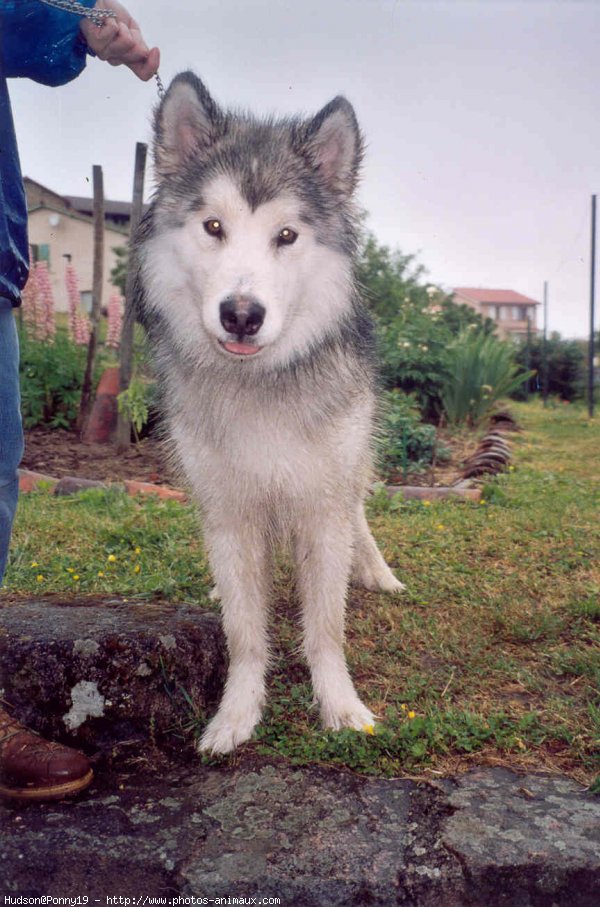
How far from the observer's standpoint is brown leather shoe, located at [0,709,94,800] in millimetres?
2131

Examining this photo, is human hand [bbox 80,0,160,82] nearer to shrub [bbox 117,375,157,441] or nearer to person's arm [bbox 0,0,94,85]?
person's arm [bbox 0,0,94,85]

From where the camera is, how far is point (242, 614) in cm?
257

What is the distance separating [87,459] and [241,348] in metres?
4.08

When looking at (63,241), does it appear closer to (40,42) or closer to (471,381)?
(471,381)

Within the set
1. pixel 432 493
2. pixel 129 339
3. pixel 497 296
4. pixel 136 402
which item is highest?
pixel 497 296

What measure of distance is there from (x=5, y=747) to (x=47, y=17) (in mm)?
2029

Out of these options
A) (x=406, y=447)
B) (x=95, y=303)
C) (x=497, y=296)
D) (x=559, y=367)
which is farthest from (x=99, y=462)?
(x=497, y=296)

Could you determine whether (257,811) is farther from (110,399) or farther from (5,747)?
(110,399)

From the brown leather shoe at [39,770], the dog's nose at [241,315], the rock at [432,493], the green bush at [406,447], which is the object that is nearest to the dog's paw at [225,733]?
the brown leather shoe at [39,770]

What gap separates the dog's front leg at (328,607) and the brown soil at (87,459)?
294cm

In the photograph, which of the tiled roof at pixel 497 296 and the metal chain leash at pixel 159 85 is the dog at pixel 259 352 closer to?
the metal chain leash at pixel 159 85

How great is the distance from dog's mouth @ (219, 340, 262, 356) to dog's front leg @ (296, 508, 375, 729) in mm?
667

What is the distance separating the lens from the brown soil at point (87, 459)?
5.54m

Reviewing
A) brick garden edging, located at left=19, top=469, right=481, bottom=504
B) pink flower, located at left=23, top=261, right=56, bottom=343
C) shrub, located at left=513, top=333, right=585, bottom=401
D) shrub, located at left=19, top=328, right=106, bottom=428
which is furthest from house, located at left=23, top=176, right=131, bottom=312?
shrub, located at left=513, top=333, right=585, bottom=401
